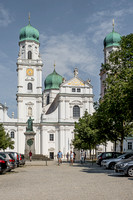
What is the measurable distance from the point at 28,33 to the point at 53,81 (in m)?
21.9

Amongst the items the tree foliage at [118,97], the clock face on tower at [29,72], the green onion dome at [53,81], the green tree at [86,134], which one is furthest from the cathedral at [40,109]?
the tree foliage at [118,97]

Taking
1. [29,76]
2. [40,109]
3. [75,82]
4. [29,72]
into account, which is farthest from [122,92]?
[29,72]

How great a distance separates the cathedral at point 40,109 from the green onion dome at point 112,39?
9.89m

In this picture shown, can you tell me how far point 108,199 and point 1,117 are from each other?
62350 mm

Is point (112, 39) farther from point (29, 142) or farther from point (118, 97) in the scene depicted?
point (118, 97)

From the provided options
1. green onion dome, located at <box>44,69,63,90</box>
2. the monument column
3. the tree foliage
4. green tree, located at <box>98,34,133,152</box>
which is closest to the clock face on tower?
green onion dome, located at <box>44,69,63,90</box>

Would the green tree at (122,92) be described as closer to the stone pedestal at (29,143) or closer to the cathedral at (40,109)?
the stone pedestal at (29,143)

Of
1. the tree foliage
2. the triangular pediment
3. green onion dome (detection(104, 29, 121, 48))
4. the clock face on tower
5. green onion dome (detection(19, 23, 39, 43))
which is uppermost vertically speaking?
green onion dome (detection(19, 23, 39, 43))

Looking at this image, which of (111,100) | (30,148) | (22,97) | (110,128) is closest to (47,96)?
(22,97)

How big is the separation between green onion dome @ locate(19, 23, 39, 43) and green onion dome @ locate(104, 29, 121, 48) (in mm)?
16074

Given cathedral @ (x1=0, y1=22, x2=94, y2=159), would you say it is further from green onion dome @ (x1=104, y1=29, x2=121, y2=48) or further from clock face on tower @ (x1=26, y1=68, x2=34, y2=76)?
green onion dome @ (x1=104, y1=29, x2=121, y2=48)

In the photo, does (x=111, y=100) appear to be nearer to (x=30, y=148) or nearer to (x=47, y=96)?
(x=30, y=148)

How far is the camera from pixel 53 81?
93.7m

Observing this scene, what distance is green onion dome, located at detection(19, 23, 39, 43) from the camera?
74.7 metres
